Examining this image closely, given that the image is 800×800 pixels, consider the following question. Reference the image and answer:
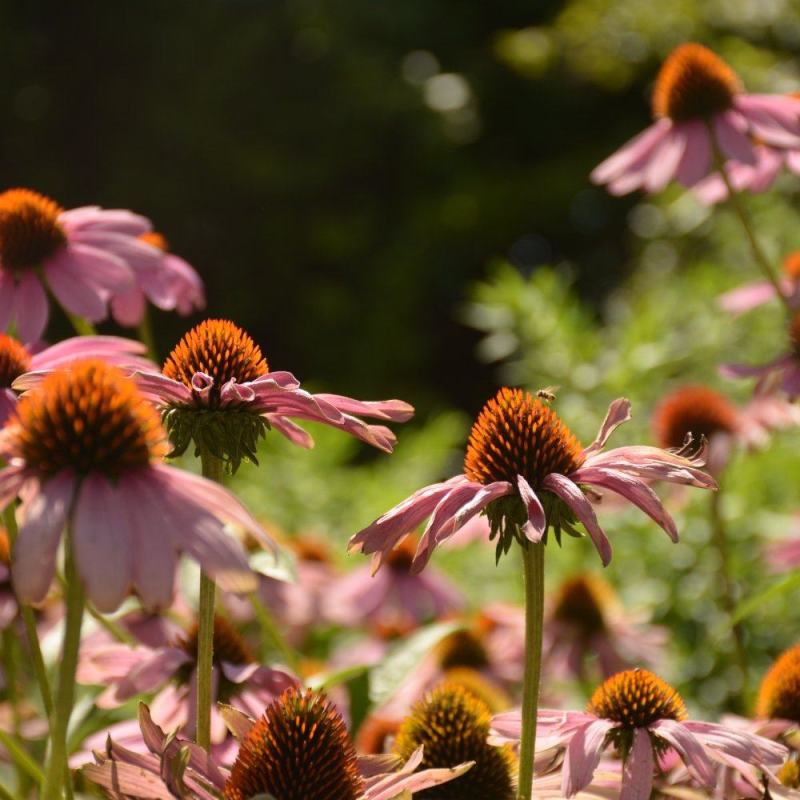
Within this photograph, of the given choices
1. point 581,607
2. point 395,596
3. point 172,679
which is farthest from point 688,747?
point 395,596

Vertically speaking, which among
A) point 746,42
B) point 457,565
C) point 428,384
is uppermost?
point 746,42

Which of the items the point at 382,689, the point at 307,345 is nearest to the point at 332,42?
the point at 307,345

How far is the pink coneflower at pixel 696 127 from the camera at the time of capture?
45.1 inches

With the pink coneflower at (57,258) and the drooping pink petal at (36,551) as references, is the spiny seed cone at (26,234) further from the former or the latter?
the drooping pink petal at (36,551)

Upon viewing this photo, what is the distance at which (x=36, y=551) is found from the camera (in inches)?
18.0

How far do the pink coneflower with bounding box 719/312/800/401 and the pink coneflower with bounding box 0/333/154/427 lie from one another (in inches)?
21.6

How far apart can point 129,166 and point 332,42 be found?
64.3 inches

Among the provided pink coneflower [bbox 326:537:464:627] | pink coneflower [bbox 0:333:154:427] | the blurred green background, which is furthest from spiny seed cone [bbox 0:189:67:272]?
the blurred green background

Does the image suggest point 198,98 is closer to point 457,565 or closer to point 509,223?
point 509,223

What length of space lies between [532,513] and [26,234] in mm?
545

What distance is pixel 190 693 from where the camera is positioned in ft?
2.58

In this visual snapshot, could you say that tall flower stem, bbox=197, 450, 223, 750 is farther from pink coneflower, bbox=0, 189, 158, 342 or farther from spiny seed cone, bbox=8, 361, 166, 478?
pink coneflower, bbox=0, 189, 158, 342

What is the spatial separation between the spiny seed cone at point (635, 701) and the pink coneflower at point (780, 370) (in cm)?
43

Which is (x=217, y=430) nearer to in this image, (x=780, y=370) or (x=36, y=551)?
(x=36, y=551)
